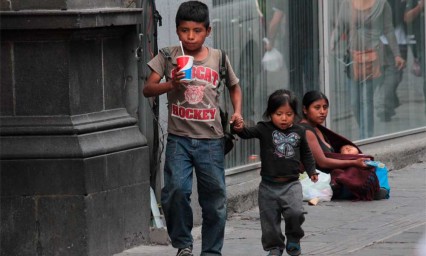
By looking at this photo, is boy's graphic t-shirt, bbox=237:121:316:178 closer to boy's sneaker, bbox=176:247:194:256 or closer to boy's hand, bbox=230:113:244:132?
boy's hand, bbox=230:113:244:132

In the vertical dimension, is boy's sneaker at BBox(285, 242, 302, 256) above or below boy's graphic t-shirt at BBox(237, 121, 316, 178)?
below

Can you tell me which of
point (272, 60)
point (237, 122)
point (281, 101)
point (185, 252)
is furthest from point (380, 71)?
point (185, 252)

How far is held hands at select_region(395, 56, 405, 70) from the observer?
13.6 meters

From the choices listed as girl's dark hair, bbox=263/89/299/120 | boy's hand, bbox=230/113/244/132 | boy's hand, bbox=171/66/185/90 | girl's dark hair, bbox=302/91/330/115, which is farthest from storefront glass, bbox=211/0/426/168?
boy's hand, bbox=171/66/185/90

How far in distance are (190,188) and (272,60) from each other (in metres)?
3.60

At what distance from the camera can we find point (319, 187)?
1067cm

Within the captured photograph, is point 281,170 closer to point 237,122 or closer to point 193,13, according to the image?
point 237,122

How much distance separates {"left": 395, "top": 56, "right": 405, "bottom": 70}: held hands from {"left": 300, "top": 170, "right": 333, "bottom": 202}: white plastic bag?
130 inches

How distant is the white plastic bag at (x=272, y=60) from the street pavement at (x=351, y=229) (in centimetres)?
134

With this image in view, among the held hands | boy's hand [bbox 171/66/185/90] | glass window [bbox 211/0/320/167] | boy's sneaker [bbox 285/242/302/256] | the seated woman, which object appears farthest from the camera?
the held hands

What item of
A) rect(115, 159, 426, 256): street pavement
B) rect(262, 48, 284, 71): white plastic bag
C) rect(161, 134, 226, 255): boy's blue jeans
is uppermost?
rect(262, 48, 284, 71): white plastic bag

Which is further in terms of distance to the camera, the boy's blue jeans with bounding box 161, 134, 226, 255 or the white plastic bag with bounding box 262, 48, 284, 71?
the white plastic bag with bounding box 262, 48, 284, 71

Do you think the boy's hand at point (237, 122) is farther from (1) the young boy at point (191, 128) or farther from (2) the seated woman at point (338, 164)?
(2) the seated woman at point (338, 164)

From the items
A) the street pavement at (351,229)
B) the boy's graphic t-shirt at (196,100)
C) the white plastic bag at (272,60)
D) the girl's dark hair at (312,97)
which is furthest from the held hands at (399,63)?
the boy's graphic t-shirt at (196,100)
